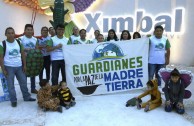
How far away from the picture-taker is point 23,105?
4531mm

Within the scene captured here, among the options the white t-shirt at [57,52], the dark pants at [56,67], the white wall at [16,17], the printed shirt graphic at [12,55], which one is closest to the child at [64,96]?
the dark pants at [56,67]

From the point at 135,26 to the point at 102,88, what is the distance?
13.6 feet

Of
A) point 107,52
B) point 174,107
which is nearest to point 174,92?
point 174,107

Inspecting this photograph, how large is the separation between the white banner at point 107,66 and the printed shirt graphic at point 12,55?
902mm

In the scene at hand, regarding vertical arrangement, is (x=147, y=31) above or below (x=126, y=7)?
below

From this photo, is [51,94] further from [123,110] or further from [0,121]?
[123,110]

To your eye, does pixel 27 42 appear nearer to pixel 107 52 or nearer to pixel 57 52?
pixel 57 52

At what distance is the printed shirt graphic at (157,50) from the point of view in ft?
16.7

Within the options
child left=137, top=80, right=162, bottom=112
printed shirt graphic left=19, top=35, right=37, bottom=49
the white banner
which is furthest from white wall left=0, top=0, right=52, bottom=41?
child left=137, top=80, right=162, bottom=112

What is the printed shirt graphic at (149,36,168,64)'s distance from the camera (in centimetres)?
508

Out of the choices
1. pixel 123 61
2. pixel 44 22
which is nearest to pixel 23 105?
pixel 123 61

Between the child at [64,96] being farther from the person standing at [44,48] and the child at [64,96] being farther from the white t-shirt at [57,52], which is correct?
the person standing at [44,48]

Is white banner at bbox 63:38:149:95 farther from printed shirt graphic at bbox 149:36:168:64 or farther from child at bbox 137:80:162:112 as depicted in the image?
child at bbox 137:80:162:112

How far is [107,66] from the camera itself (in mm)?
5074
